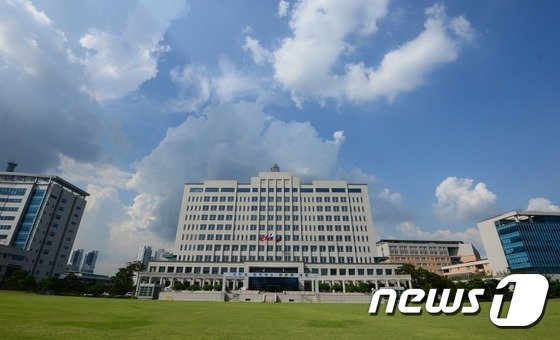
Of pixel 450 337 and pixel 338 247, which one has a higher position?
pixel 338 247

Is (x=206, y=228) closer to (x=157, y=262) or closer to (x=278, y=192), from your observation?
(x=157, y=262)

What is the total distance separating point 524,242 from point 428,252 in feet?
194

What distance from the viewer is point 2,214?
94.6 metres

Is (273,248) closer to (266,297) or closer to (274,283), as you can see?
(274,283)

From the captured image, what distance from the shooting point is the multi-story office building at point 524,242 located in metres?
96.4

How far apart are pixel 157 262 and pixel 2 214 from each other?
52.1 m

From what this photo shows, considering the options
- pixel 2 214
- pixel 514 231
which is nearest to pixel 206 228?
pixel 2 214

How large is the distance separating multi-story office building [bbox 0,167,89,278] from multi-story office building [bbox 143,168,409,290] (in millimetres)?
38048

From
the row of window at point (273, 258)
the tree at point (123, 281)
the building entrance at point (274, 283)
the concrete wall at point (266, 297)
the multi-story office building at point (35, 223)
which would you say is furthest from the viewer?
the row of window at point (273, 258)

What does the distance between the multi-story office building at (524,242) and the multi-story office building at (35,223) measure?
145605mm

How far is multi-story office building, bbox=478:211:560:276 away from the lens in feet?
316

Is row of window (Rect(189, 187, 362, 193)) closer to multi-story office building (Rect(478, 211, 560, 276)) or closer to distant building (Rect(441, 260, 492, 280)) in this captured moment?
multi-story office building (Rect(478, 211, 560, 276))

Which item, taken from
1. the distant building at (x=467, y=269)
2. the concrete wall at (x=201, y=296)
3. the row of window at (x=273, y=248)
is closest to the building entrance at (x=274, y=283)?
the row of window at (x=273, y=248)

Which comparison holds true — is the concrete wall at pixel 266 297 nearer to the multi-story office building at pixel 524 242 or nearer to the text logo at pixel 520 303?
the text logo at pixel 520 303
